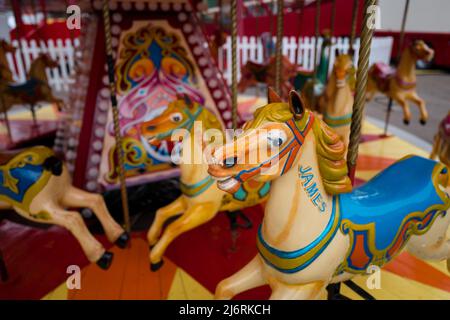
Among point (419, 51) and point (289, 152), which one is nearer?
point (289, 152)

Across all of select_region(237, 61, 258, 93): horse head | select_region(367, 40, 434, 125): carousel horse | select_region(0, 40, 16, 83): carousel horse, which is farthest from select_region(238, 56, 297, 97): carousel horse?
select_region(0, 40, 16, 83): carousel horse

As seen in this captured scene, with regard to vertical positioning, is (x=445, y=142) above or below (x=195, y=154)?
below

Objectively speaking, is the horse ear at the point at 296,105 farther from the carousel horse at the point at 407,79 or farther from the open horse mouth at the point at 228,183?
the carousel horse at the point at 407,79

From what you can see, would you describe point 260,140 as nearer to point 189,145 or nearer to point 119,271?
point 189,145

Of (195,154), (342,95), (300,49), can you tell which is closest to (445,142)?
(342,95)

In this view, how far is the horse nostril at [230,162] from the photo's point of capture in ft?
2.67

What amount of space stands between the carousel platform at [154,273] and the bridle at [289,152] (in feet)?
2.98

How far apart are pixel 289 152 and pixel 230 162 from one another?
16 centimetres

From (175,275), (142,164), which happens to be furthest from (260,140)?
(142,164)

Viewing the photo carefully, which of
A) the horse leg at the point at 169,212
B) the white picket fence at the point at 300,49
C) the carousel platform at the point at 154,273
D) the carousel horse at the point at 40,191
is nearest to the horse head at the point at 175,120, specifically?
the horse leg at the point at 169,212

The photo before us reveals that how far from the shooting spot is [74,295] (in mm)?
1599

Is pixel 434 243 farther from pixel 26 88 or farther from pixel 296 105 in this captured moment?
pixel 26 88

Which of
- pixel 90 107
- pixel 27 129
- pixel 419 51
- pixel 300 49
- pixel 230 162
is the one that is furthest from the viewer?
pixel 300 49

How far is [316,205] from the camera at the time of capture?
969 mm
